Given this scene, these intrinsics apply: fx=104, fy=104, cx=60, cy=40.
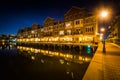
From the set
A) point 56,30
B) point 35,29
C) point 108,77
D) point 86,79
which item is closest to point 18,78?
point 86,79

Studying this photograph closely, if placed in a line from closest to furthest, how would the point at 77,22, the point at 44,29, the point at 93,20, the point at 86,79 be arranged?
1. the point at 86,79
2. the point at 93,20
3. the point at 77,22
4. the point at 44,29

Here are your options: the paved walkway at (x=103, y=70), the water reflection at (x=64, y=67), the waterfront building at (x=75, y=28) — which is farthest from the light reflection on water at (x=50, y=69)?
the waterfront building at (x=75, y=28)

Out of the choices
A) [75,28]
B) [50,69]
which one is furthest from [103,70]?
[75,28]

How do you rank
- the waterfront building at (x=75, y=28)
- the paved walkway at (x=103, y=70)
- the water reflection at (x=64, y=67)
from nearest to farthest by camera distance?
the paved walkway at (x=103, y=70)
the water reflection at (x=64, y=67)
the waterfront building at (x=75, y=28)

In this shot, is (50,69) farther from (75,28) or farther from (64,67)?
(75,28)

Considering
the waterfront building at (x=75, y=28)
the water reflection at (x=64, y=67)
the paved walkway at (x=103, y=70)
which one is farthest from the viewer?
the waterfront building at (x=75, y=28)

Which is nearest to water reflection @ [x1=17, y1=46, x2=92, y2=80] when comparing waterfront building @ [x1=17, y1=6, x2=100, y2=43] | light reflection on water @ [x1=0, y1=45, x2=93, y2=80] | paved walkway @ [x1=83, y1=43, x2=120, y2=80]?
light reflection on water @ [x1=0, y1=45, x2=93, y2=80]

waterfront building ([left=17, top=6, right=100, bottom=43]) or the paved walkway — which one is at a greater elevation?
waterfront building ([left=17, top=6, right=100, bottom=43])

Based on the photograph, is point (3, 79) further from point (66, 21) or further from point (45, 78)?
point (66, 21)

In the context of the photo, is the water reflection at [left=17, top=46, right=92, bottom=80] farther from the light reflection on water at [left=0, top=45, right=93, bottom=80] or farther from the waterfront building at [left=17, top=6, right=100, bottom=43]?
the waterfront building at [left=17, top=6, right=100, bottom=43]

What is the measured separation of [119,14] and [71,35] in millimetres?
22754

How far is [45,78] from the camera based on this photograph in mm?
11672

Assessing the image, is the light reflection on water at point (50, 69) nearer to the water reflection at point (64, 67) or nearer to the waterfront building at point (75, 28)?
the water reflection at point (64, 67)

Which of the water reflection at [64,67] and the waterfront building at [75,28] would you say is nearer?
the water reflection at [64,67]
